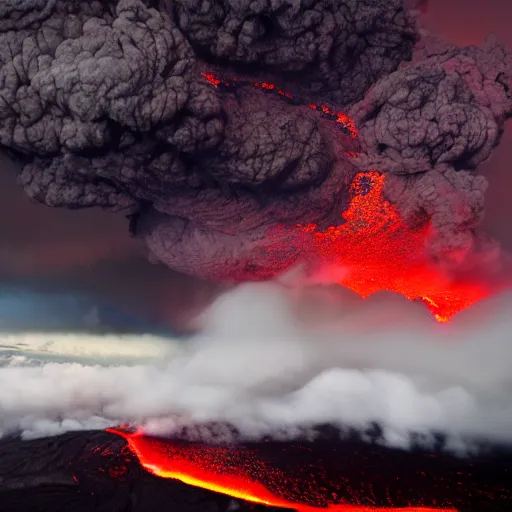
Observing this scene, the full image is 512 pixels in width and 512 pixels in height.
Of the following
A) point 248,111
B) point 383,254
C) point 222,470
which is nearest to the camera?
point 222,470

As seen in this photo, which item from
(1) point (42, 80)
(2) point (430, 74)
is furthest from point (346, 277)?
(1) point (42, 80)

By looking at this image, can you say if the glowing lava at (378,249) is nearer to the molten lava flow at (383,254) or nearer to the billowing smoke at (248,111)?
the molten lava flow at (383,254)

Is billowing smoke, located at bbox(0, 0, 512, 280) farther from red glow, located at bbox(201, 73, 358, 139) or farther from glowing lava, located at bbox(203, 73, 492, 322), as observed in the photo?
glowing lava, located at bbox(203, 73, 492, 322)

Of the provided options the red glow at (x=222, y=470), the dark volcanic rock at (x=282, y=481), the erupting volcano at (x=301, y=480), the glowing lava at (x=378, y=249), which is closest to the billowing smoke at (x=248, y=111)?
the glowing lava at (x=378, y=249)

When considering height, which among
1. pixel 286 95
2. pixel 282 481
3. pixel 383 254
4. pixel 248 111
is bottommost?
pixel 282 481

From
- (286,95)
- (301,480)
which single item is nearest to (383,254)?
(286,95)

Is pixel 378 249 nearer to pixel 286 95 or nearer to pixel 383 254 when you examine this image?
pixel 383 254
